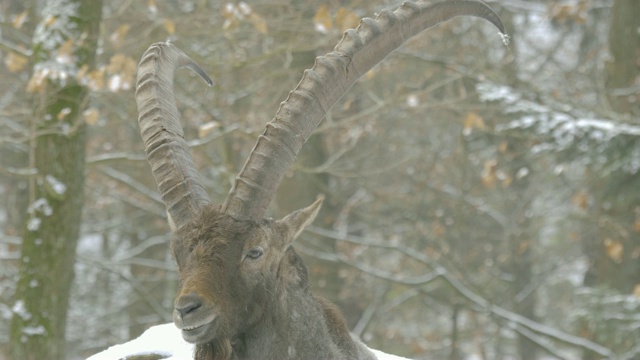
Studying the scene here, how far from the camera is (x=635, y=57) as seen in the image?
1466 cm

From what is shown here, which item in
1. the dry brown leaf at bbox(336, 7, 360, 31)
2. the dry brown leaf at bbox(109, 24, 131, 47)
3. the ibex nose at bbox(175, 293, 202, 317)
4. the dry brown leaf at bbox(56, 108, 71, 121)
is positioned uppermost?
the dry brown leaf at bbox(336, 7, 360, 31)

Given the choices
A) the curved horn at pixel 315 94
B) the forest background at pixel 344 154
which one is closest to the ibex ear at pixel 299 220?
the curved horn at pixel 315 94

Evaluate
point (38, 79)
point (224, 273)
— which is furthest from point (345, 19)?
point (224, 273)

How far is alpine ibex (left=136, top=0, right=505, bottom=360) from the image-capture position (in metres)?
4.46

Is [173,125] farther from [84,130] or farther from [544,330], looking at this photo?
[544,330]

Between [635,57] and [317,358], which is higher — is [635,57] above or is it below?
above

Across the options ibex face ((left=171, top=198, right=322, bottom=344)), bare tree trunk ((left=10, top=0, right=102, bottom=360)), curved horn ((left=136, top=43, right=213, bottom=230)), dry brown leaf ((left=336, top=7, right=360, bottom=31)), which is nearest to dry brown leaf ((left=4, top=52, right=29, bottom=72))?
bare tree trunk ((left=10, top=0, right=102, bottom=360))

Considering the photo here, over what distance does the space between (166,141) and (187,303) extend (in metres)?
1.24

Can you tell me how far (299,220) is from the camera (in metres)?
5.11

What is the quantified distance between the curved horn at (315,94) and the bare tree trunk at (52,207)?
474 centimetres

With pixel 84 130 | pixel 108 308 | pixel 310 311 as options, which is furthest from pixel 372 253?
pixel 310 311

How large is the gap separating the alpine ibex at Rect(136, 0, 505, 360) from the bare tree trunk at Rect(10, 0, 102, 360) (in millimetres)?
4050

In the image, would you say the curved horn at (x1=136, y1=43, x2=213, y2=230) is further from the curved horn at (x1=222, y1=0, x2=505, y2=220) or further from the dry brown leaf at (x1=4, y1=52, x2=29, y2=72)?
the dry brown leaf at (x1=4, y1=52, x2=29, y2=72)

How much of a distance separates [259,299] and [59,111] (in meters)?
5.61
